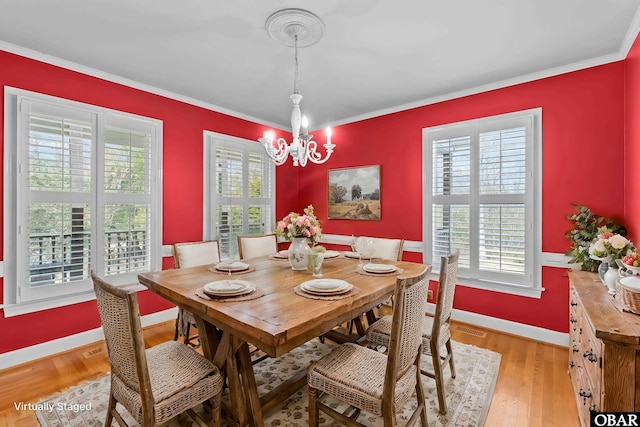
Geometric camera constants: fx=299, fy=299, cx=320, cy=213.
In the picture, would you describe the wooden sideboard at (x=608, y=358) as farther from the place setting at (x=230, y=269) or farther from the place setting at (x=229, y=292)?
the place setting at (x=230, y=269)

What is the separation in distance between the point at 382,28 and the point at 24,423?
142 inches

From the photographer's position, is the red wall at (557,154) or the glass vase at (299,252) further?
the red wall at (557,154)

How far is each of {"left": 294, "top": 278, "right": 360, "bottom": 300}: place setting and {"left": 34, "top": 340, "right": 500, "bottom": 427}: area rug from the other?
86 centimetres

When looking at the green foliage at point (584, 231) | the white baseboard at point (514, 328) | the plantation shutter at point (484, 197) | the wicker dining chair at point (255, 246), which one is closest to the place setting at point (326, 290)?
the wicker dining chair at point (255, 246)

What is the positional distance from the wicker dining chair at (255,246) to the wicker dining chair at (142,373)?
1.71 m

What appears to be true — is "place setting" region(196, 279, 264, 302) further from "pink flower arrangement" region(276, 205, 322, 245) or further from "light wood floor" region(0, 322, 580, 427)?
"light wood floor" region(0, 322, 580, 427)

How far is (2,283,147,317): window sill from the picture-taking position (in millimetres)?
2547

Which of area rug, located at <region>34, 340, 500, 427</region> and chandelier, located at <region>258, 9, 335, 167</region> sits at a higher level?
chandelier, located at <region>258, 9, 335, 167</region>

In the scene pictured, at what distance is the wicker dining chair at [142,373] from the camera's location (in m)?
1.34

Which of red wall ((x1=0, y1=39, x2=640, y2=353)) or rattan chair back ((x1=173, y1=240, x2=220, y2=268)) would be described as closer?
red wall ((x1=0, y1=39, x2=640, y2=353))

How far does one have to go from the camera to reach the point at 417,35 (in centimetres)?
233

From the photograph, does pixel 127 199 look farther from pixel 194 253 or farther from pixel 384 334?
pixel 384 334

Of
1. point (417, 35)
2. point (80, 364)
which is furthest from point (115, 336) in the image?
point (417, 35)

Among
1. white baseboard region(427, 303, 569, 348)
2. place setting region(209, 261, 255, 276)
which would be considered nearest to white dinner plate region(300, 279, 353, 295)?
place setting region(209, 261, 255, 276)
